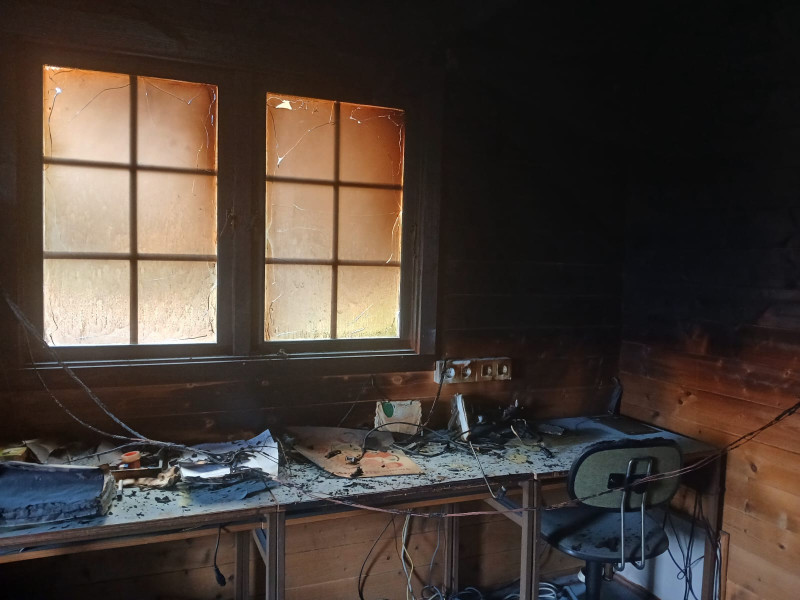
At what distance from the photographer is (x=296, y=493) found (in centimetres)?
182

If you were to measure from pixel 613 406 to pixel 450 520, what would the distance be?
903 mm

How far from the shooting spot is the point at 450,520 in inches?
104

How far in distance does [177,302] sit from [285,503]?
87 centimetres

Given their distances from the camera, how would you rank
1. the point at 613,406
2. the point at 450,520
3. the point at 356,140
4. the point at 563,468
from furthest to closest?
the point at 613,406, the point at 450,520, the point at 356,140, the point at 563,468

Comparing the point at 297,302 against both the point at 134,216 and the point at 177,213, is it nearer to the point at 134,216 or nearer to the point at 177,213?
the point at 177,213

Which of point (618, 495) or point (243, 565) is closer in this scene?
point (618, 495)

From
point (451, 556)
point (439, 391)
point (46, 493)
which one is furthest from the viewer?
point (451, 556)

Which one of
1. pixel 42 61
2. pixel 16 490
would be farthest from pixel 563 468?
pixel 42 61

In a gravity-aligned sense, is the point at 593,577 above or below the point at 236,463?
below

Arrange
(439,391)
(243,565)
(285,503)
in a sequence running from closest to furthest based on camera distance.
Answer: (285,503)
(243,565)
(439,391)

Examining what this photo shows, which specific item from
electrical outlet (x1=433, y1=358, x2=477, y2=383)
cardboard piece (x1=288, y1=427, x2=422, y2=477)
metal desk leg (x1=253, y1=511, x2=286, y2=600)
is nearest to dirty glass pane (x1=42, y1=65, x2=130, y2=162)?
cardboard piece (x1=288, y1=427, x2=422, y2=477)

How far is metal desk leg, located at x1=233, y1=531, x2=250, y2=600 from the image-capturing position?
230 cm

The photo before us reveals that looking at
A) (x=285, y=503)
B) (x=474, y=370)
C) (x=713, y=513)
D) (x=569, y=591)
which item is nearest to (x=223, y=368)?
(x=285, y=503)

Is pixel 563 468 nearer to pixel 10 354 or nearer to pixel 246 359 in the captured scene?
pixel 246 359
